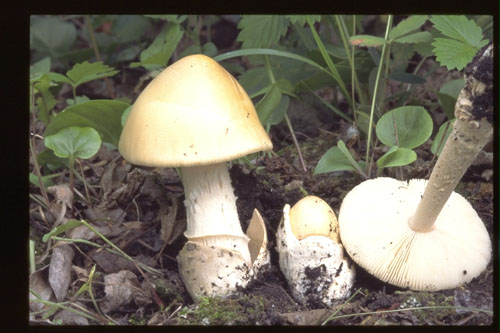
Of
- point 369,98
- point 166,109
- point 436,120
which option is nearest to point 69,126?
point 166,109

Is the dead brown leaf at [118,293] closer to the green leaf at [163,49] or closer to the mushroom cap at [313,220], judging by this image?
the mushroom cap at [313,220]

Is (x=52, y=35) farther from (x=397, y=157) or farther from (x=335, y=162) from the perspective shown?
(x=397, y=157)

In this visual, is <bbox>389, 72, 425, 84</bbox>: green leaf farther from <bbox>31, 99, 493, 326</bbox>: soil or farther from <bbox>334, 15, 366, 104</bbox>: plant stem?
<bbox>31, 99, 493, 326</bbox>: soil

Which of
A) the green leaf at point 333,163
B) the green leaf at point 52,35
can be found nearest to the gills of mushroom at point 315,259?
the green leaf at point 333,163

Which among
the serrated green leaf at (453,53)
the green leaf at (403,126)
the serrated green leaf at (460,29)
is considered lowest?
the green leaf at (403,126)

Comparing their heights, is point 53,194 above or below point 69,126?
below
